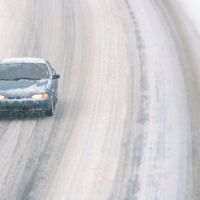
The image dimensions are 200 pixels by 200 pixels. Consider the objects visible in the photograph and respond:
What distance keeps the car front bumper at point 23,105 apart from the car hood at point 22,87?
0.17m

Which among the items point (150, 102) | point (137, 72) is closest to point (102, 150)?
point (150, 102)

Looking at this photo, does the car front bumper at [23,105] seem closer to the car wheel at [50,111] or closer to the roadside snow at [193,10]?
the car wheel at [50,111]

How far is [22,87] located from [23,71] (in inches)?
43.9

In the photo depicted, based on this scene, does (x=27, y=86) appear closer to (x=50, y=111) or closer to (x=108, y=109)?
(x=50, y=111)

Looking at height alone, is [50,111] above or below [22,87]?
below

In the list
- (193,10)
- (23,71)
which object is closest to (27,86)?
(23,71)

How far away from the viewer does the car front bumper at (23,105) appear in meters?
20.2

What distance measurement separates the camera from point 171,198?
1540cm

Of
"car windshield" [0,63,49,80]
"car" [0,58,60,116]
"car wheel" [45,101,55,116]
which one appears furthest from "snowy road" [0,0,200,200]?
"car windshield" [0,63,49,80]

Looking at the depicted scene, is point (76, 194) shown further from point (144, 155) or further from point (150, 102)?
point (150, 102)

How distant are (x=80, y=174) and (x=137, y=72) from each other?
30.8 ft

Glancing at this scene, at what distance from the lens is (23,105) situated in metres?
20.2

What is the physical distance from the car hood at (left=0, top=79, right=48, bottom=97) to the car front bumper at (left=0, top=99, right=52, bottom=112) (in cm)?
17

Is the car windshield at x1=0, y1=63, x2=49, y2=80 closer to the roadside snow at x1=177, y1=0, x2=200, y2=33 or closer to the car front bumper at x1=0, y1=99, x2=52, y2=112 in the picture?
the car front bumper at x1=0, y1=99, x2=52, y2=112
